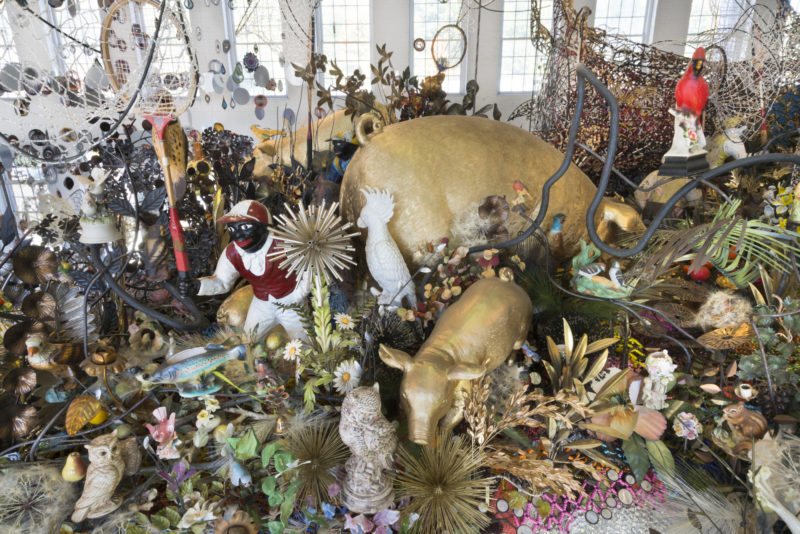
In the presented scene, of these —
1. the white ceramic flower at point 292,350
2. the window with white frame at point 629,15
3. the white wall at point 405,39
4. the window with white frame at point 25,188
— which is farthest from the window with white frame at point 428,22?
the white ceramic flower at point 292,350

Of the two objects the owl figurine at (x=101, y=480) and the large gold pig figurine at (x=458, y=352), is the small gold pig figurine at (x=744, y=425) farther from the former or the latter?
the owl figurine at (x=101, y=480)

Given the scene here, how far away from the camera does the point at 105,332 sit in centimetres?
118

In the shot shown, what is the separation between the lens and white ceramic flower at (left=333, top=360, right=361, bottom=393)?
2.80ft

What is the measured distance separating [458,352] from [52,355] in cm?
81

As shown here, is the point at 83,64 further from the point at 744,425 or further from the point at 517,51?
the point at 517,51

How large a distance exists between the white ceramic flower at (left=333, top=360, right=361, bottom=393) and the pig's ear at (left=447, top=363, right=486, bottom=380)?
17 cm

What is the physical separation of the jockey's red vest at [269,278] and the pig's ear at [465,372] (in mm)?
443

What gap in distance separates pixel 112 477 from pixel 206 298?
0.57 meters

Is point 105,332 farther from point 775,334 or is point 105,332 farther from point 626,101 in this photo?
point 626,101

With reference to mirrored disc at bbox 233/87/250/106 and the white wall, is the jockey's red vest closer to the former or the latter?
mirrored disc at bbox 233/87/250/106

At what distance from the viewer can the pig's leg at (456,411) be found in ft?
2.90

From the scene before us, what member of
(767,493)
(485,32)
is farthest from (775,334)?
(485,32)

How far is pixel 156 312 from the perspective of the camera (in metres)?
1.06

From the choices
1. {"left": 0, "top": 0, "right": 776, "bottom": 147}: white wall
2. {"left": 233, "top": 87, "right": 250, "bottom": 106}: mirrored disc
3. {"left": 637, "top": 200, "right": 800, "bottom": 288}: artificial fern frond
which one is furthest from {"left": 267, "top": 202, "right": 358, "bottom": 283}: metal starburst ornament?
{"left": 0, "top": 0, "right": 776, "bottom": 147}: white wall
